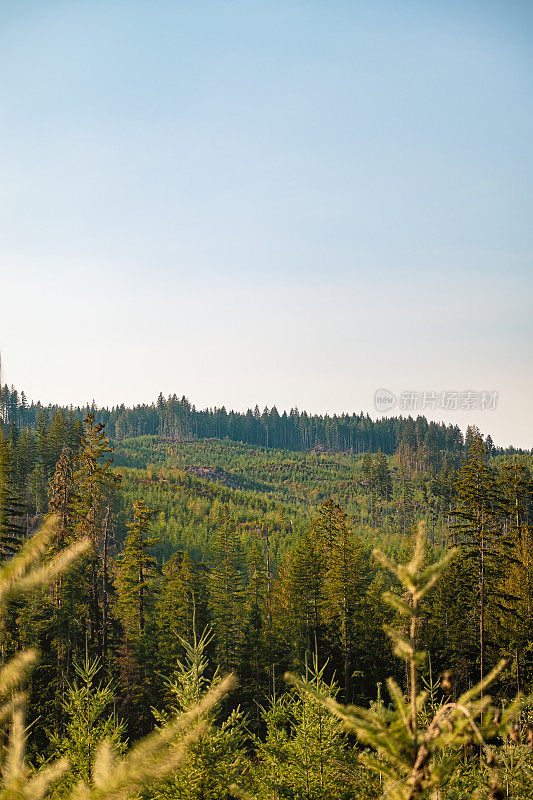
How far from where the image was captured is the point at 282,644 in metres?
38.6

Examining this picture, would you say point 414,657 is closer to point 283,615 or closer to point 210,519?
point 283,615

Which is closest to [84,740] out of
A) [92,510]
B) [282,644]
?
[92,510]

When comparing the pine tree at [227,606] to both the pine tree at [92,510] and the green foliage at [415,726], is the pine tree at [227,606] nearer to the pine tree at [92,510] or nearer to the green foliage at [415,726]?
the pine tree at [92,510]

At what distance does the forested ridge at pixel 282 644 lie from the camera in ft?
12.2

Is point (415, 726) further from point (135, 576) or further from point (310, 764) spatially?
point (135, 576)

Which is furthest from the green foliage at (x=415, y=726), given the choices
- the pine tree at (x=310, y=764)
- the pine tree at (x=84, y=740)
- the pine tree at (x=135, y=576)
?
the pine tree at (x=135, y=576)

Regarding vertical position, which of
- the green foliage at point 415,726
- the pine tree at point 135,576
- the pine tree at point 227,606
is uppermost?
the green foliage at point 415,726

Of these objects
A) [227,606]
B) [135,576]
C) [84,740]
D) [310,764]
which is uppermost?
[310,764]

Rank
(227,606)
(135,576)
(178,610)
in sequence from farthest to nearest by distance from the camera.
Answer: (227,606)
(178,610)
(135,576)

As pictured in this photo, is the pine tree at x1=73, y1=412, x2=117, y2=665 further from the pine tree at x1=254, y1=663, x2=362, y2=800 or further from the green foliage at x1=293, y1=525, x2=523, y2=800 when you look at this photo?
the green foliage at x1=293, y1=525, x2=523, y2=800

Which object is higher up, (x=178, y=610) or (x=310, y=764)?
(x=310, y=764)

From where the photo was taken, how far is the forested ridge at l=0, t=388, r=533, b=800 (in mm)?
3719

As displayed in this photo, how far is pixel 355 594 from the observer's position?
127 ft

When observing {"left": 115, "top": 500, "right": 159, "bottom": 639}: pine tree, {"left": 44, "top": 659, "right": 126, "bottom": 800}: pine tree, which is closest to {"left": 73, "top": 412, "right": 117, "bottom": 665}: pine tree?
{"left": 115, "top": 500, "right": 159, "bottom": 639}: pine tree
